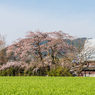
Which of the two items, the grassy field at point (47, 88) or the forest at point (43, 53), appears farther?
the forest at point (43, 53)

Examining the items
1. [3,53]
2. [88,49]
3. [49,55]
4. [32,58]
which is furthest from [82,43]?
[3,53]

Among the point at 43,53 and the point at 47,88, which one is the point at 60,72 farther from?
the point at 47,88

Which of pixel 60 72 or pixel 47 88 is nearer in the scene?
pixel 47 88

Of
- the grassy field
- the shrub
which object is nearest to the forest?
the shrub

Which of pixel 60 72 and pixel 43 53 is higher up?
pixel 43 53

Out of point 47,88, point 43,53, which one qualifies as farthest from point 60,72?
point 47,88

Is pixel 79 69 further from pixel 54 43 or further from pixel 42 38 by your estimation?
pixel 42 38

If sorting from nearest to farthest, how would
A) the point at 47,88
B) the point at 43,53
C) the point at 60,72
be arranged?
the point at 47,88, the point at 60,72, the point at 43,53

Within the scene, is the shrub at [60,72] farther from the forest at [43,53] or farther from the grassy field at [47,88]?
the grassy field at [47,88]

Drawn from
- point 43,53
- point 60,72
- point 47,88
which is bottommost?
point 47,88

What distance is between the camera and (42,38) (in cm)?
2678

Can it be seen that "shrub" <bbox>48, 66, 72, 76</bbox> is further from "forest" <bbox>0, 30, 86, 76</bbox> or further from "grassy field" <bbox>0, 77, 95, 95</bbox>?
"grassy field" <bbox>0, 77, 95, 95</bbox>

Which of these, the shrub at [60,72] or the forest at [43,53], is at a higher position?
the forest at [43,53]

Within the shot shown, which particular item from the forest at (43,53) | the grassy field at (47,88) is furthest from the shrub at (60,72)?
the grassy field at (47,88)
